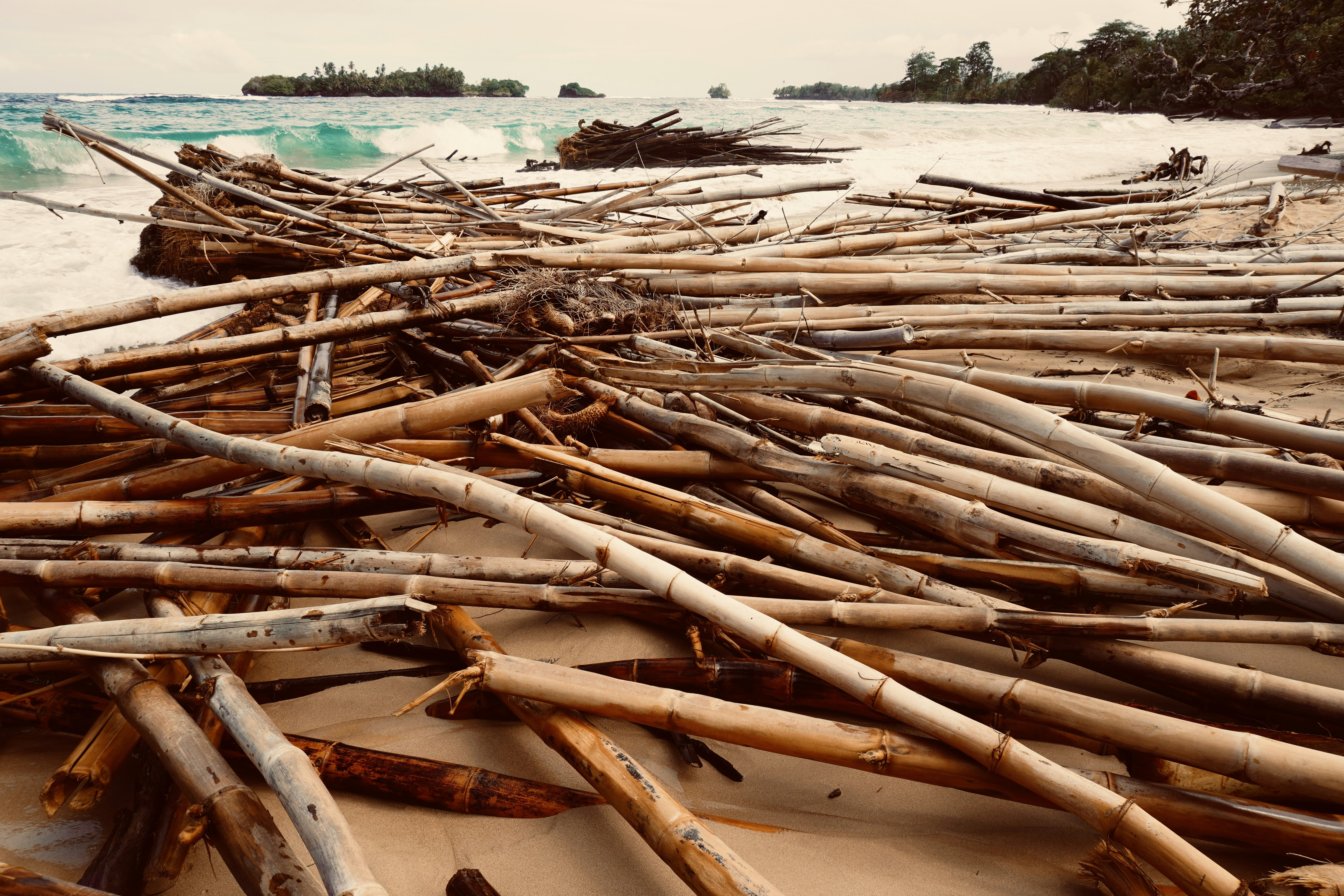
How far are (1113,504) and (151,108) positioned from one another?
38801 mm

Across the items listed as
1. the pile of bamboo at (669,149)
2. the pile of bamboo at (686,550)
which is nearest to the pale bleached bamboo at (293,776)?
the pile of bamboo at (686,550)

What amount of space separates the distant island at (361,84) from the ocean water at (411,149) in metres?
20.4

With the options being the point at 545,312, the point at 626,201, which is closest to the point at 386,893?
the point at 545,312

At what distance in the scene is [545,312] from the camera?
3145 millimetres

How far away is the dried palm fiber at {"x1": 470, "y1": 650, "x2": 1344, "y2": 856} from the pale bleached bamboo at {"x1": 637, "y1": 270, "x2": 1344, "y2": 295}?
7.47 ft

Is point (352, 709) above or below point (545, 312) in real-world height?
below

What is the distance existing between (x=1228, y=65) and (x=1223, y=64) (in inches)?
8.4

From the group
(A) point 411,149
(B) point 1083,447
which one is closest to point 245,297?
(B) point 1083,447

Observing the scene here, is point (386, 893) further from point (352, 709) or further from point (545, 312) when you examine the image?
point (545, 312)

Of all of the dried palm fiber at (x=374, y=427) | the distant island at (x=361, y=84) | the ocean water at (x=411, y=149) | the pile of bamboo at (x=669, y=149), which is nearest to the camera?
the dried palm fiber at (x=374, y=427)

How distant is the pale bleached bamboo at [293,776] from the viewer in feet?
3.58

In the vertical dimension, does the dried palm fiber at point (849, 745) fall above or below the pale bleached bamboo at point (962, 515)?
below

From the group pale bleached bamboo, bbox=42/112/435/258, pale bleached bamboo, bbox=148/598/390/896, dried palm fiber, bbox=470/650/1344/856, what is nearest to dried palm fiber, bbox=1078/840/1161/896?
dried palm fiber, bbox=470/650/1344/856

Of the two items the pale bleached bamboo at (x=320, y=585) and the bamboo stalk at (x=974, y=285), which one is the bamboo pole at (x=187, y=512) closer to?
the pale bleached bamboo at (x=320, y=585)
